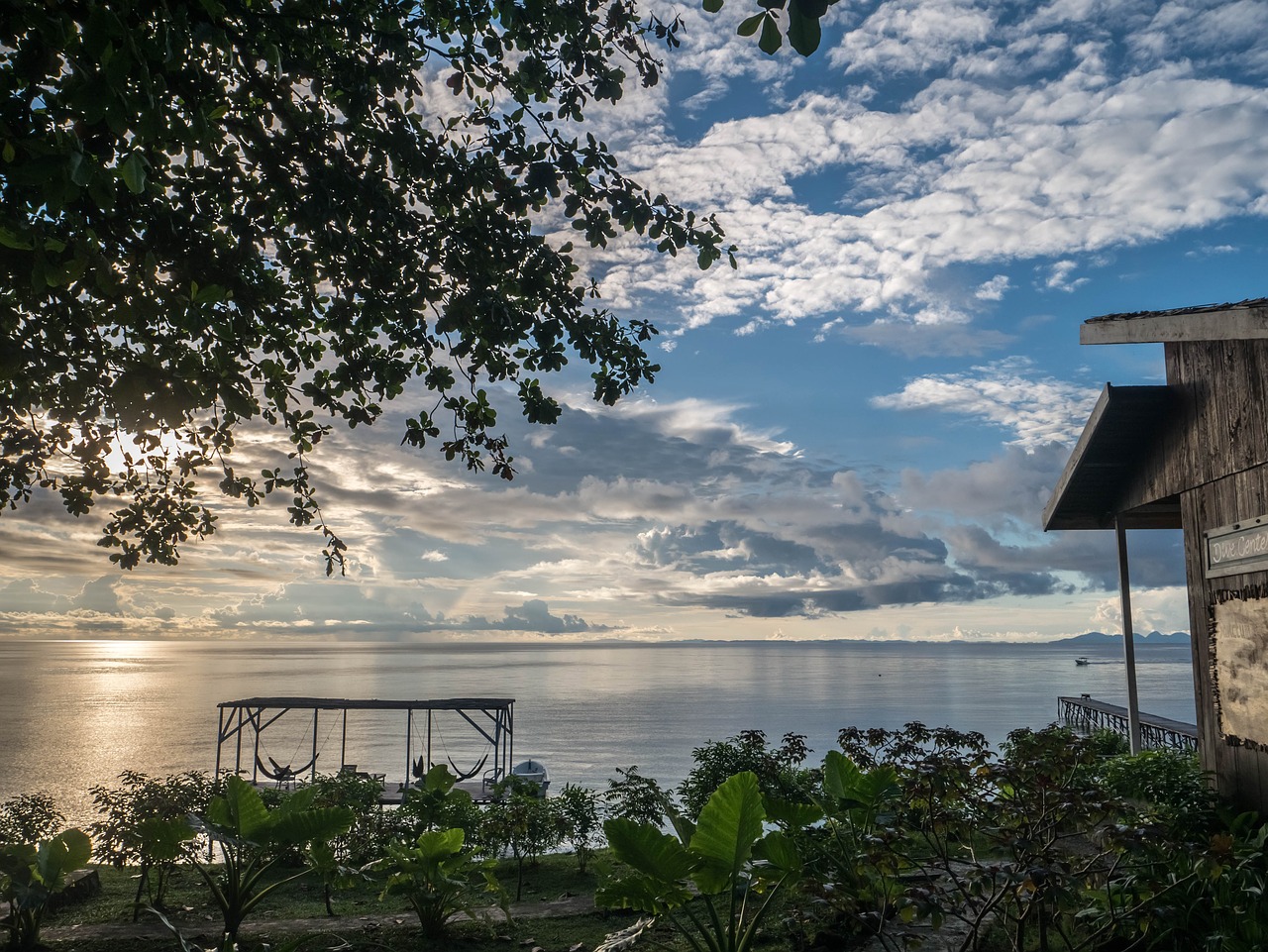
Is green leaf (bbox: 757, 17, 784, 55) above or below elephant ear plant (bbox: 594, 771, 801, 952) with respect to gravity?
above

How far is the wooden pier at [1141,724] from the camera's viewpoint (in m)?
19.2

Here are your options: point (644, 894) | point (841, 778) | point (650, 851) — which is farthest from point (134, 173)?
point (841, 778)

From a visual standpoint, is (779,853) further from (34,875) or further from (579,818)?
(34,875)

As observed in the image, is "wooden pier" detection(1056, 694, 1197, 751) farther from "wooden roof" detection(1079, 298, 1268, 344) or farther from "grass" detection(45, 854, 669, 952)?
"grass" detection(45, 854, 669, 952)

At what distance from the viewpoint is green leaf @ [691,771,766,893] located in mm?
5613

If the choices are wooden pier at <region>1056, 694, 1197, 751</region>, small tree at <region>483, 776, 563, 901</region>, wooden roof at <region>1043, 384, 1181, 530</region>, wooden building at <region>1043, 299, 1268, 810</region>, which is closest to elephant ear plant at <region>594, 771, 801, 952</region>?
small tree at <region>483, 776, 563, 901</region>

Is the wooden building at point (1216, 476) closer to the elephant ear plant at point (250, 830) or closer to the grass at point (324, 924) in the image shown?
the grass at point (324, 924)

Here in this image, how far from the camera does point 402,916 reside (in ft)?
27.6

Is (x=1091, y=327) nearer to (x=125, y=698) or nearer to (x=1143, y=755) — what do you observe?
(x=1143, y=755)

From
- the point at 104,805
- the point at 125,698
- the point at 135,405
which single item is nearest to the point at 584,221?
the point at 135,405

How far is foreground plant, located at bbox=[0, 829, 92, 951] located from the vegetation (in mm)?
19

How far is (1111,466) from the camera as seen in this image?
35.3 feet

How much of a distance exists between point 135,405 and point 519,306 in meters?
2.77

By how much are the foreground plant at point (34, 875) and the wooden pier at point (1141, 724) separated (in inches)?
695
